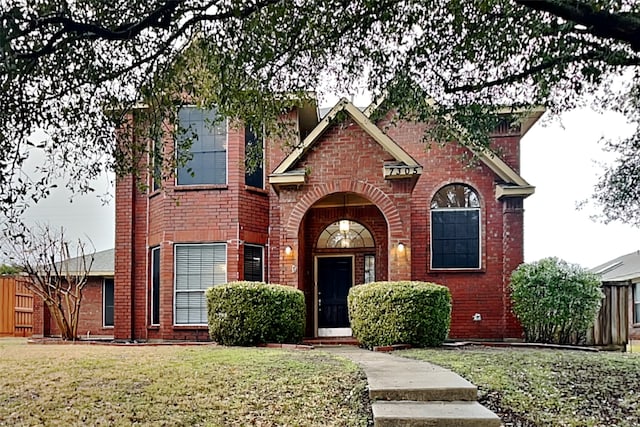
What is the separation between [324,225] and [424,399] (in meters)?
10.2

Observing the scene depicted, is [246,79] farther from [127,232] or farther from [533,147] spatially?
[533,147]

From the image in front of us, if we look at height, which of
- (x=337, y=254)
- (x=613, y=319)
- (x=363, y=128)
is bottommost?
(x=613, y=319)

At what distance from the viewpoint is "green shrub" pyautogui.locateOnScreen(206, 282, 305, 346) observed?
12195 mm

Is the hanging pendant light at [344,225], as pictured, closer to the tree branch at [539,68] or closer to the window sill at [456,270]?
the window sill at [456,270]

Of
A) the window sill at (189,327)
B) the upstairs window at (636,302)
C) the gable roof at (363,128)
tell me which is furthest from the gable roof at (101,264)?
the upstairs window at (636,302)

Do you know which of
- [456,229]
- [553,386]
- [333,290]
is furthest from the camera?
[333,290]

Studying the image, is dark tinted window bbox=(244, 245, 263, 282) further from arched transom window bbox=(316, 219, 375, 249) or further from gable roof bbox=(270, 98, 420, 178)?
gable roof bbox=(270, 98, 420, 178)

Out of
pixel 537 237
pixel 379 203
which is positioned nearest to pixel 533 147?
pixel 537 237

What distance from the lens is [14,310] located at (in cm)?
2133

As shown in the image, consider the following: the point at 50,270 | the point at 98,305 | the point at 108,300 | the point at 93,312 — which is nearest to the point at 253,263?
the point at 50,270

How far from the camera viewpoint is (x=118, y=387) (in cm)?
707

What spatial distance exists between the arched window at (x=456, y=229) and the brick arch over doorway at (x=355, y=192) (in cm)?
250

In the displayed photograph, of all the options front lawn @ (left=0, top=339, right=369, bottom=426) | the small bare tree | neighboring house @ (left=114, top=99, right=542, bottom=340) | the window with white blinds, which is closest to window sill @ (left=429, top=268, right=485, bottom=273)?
neighboring house @ (left=114, top=99, right=542, bottom=340)

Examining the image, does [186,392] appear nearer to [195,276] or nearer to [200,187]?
[195,276]
